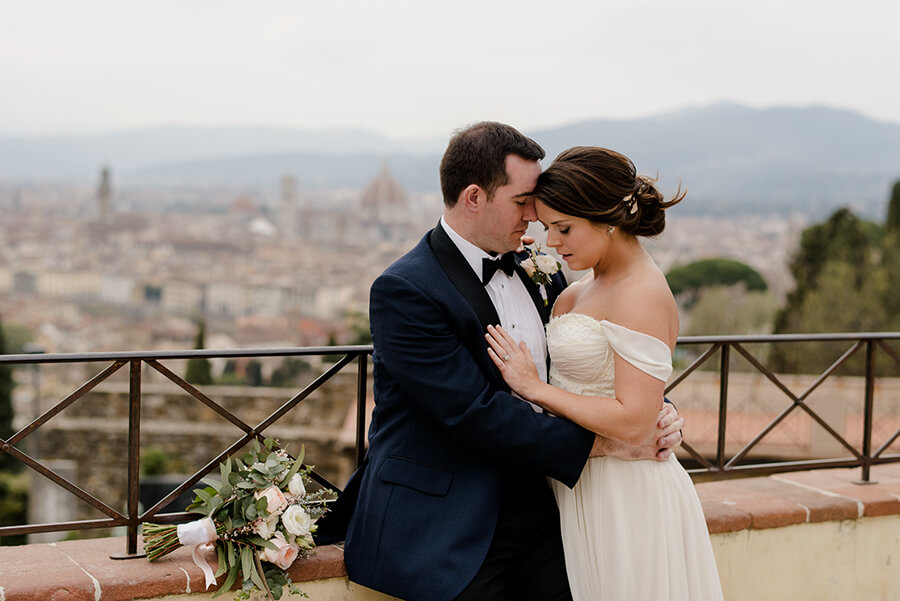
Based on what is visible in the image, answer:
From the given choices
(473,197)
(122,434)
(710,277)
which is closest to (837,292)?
(710,277)

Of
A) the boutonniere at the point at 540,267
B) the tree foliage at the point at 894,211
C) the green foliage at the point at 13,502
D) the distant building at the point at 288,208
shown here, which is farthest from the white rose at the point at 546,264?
the distant building at the point at 288,208

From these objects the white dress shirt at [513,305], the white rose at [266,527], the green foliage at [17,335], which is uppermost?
the white dress shirt at [513,305]

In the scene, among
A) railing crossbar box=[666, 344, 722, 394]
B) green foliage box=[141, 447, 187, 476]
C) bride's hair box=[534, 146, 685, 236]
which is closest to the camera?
bride's hair box=[534, 146, 685, 236]

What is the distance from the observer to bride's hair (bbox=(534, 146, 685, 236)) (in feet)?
7.09

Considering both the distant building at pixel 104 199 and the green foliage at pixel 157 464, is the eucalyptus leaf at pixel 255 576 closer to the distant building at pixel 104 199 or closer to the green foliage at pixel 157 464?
the green foliage at pixel 157 464

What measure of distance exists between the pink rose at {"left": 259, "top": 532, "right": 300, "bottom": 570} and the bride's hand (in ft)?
2.45

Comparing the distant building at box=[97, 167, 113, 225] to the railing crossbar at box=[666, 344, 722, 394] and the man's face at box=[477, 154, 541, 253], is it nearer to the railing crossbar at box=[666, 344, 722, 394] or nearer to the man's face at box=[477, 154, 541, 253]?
the railing crossbar at box=[666, 344, 722, 394]

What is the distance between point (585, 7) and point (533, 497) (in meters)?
127

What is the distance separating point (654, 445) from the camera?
2.27 meters

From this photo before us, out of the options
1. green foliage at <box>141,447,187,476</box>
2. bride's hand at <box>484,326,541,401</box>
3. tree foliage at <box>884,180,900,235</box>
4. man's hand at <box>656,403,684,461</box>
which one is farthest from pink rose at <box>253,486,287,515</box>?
tree foliage at <box>884,180,900,235</box>

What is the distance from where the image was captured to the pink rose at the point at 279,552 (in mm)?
2293

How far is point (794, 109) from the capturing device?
115250mm

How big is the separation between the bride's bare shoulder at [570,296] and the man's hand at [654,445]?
1.25 ft

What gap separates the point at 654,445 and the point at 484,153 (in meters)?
0.88
